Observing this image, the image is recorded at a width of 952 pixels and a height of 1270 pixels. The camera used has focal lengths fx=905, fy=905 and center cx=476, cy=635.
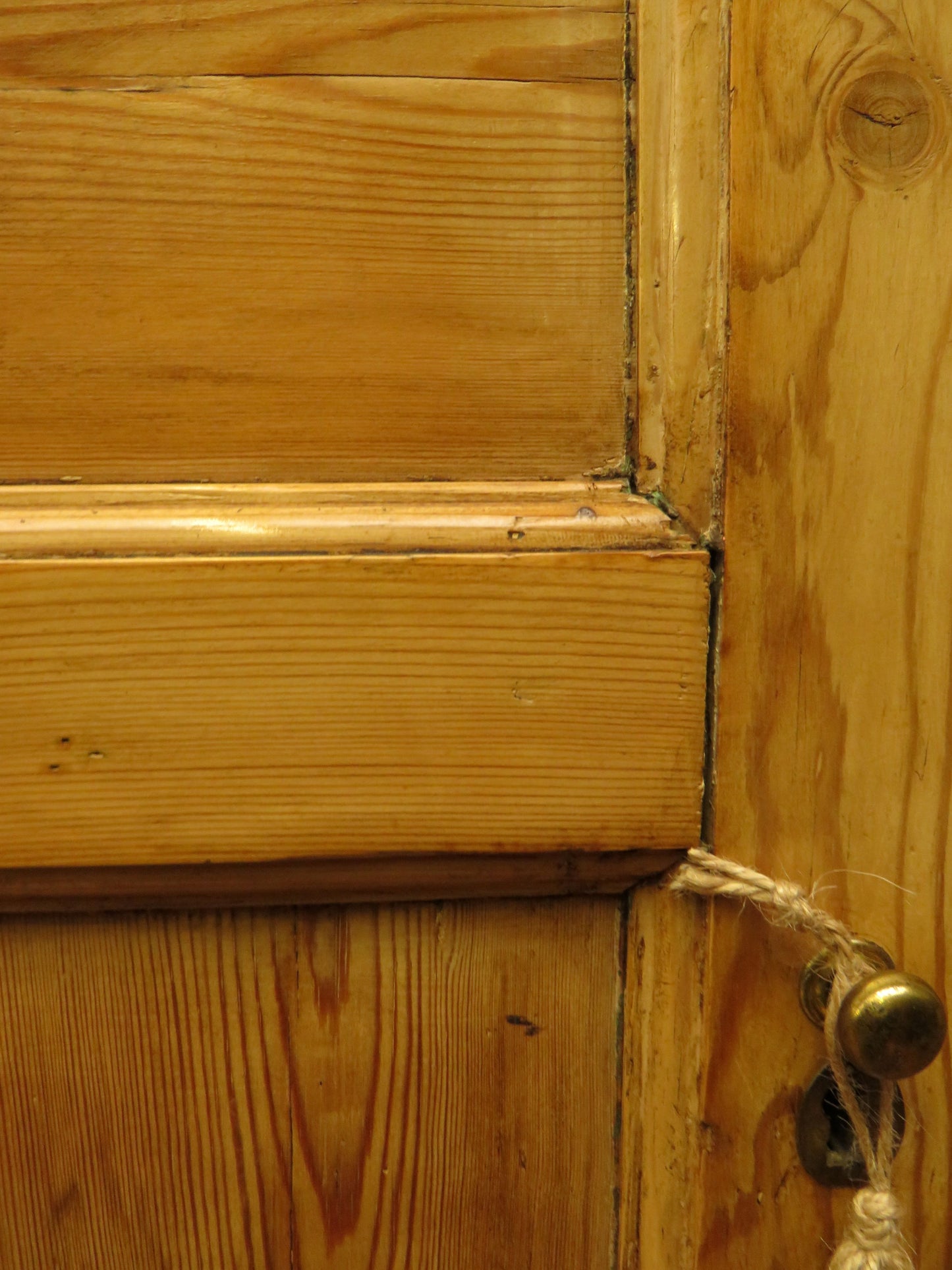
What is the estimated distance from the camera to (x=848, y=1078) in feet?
1.19

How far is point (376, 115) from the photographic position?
14.5 inches

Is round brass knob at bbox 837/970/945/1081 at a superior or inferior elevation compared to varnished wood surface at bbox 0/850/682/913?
inferior

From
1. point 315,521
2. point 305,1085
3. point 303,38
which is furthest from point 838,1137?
point 303,38

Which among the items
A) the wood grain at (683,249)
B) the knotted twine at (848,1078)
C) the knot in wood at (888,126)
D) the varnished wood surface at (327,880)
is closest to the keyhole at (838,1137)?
the knotted twine at (848,1078)

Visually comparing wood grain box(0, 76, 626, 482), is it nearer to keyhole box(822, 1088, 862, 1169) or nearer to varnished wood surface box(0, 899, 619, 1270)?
varnished wood surface box(0, 899, 619, 1270)

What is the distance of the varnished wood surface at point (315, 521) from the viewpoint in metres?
0.36

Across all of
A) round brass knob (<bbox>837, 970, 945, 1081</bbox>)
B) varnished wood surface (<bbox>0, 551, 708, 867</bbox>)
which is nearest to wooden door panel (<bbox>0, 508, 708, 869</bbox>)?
varnished wood surface (<bbox>0, 551, 708, 867</bbox>)

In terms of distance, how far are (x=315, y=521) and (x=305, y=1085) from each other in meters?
0.25

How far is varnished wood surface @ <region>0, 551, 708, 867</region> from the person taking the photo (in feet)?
1.16

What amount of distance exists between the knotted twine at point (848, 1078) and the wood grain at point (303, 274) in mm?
204

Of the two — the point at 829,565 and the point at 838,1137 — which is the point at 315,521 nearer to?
the point at 829,565

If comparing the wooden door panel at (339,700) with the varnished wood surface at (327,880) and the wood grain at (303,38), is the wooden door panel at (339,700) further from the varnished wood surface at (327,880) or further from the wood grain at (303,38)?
the wood grain at (303,38)

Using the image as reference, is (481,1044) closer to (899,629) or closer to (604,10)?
(899,629)

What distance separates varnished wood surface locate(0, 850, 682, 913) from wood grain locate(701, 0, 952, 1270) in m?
0.06
